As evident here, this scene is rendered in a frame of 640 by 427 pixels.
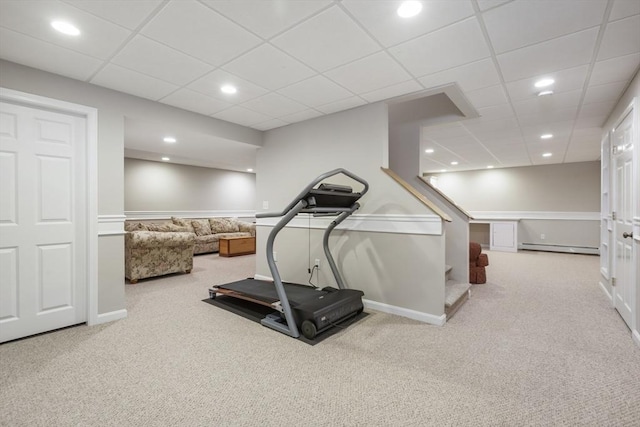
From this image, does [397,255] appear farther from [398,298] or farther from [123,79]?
[123,79]

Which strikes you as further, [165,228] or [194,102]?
[165,228]

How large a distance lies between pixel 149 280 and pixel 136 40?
3.82m

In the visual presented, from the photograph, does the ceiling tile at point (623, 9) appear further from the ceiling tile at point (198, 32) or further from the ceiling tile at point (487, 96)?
the ceiling tile at point (198, 32)

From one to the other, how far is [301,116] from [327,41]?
176 cm

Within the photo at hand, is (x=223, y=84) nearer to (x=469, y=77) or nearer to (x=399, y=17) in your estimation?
(x=399, y=17)

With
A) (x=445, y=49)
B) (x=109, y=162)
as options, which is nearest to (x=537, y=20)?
(x=445, y=49)

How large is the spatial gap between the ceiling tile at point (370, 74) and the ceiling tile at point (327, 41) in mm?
110

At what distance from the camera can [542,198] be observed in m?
8.09

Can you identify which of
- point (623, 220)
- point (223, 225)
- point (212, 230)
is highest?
point (623, 220)

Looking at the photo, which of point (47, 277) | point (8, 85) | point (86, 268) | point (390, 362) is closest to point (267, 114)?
point (8, 85)

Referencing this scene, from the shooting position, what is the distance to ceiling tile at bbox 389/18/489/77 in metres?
2.00

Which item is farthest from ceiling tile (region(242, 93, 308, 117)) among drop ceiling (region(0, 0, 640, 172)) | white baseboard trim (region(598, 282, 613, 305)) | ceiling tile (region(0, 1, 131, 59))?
white baseboard trim (region(598, 282, 613, 305))

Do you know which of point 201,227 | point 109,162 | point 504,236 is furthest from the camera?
point 504,236

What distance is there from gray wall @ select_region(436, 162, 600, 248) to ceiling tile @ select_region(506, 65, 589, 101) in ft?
20.3
